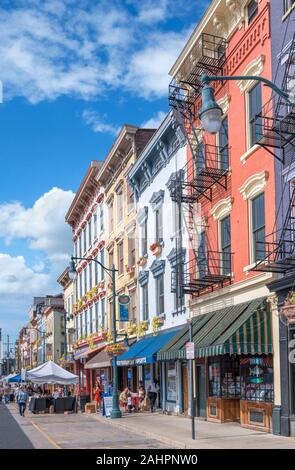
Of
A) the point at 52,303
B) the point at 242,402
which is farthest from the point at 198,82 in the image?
the point at 52,303

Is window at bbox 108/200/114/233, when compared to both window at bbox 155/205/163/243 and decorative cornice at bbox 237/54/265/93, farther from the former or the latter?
decorative cornice at bbox 237/54/265/93

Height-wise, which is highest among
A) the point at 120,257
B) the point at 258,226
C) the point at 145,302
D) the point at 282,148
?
the point at 282,148

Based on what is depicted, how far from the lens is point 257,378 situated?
69.6 feet

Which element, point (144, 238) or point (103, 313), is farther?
point (103, 313)

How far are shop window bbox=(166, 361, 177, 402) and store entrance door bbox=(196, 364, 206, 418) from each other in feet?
10.6

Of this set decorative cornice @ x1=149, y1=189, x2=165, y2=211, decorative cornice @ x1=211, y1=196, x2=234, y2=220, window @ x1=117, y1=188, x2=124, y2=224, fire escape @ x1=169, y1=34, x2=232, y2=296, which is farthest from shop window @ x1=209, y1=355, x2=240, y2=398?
window @ x1=117, y1=188, x2=124, y2=224

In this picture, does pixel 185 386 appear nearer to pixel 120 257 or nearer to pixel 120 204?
pixel 120 257

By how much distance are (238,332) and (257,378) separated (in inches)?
71.6

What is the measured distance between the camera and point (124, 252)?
131ft

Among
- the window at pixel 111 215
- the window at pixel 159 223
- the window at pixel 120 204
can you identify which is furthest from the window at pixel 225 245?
the window at pixel 111 215

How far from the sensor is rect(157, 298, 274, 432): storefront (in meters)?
20.2

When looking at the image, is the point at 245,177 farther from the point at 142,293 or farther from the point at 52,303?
the point at 52,303

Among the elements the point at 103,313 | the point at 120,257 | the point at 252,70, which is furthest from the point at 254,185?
the point at 103,313

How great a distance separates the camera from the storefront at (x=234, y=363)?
2016 cm
